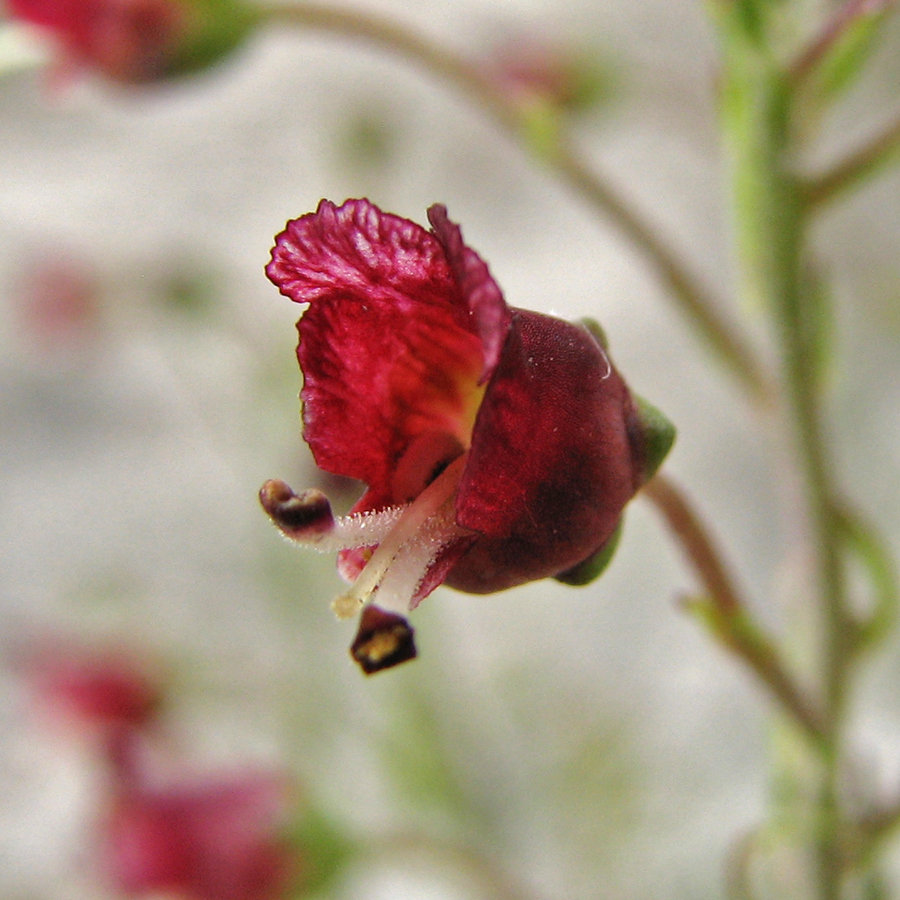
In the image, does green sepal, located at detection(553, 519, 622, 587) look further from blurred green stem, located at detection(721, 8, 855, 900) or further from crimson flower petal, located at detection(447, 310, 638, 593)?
blurred green stem, located at detection(721, 8, 855, 900)

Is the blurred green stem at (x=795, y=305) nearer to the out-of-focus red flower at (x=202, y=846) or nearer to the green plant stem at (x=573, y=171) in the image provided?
the green plant stem at (x=573, y=171)

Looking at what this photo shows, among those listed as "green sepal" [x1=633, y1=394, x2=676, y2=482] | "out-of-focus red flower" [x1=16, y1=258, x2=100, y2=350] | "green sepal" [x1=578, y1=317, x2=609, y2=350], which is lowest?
"green sepal" [x1=633, y1=394, x2=676, y2=482]

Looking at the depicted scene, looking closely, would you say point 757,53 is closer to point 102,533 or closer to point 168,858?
point 168,858

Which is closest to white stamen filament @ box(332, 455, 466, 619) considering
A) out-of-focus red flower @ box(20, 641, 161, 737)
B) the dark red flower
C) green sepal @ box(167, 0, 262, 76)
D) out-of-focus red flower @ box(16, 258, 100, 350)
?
the dark red flower

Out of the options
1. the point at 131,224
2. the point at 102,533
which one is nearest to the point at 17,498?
the point at 102,533

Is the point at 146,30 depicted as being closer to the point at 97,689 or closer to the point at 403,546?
the point at 403,546

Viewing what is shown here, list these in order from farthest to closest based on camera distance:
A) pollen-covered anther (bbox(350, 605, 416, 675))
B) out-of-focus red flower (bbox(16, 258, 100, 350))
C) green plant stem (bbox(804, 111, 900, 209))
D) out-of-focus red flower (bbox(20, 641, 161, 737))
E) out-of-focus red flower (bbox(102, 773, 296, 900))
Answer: out-of-focus red flower (bbox(16, 258, 100, 350))
out-of-focus red flower (bbox(20, 641, 161, 737))
out-of-focus red flower (bbox(102, 773, 296, 900))
green plant stem (bbox(804, 111, 900, 209))
pollen-covered anther (bbox(350, 605, 416, 675))
